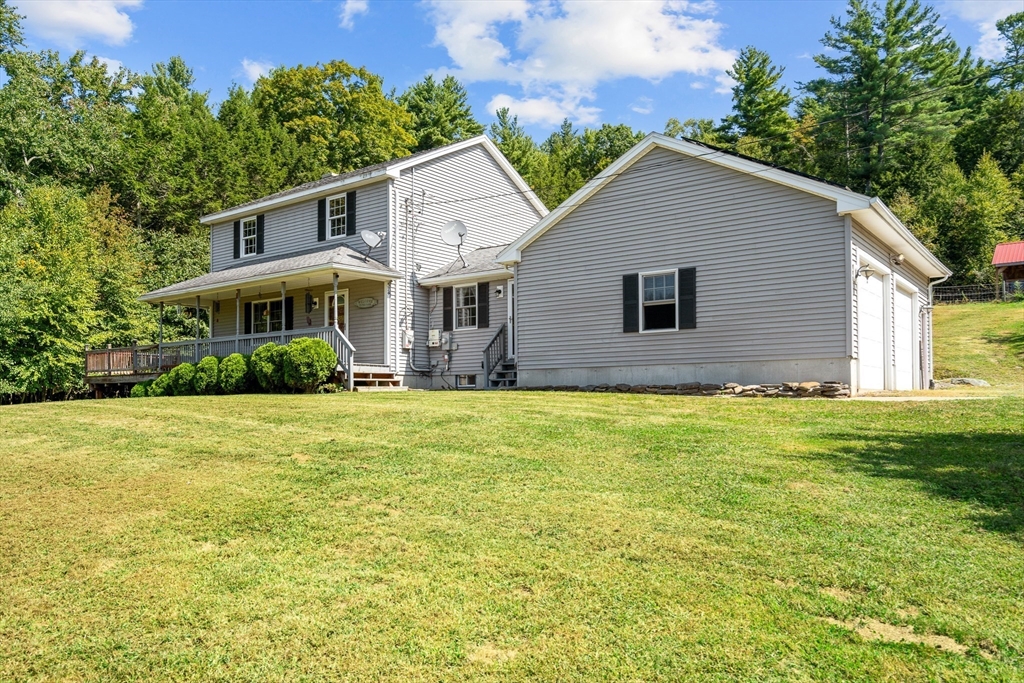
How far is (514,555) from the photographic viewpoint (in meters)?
5.19

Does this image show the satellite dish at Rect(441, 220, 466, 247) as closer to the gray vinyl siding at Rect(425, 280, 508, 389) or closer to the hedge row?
the gray vinyl siding at Rect(425, 280, 508, 389)

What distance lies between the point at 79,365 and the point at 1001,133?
175 ft

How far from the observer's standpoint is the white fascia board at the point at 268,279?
19156 mm

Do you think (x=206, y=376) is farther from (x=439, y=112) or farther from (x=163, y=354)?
(x=439, y=112)

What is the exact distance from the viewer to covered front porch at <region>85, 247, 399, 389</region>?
20000mm

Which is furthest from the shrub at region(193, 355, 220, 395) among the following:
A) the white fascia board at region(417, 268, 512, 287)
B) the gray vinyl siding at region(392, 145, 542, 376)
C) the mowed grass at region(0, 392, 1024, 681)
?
the mowed grass at region(0, 392, 1024, 681)

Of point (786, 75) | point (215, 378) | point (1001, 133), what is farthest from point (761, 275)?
point (1001, 133)

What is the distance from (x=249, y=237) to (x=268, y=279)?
230 inches

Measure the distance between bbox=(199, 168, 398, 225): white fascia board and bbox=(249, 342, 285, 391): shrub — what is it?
6.42m

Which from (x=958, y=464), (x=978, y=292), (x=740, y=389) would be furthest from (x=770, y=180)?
(x=978, y=292)

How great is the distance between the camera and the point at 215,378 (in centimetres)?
1864

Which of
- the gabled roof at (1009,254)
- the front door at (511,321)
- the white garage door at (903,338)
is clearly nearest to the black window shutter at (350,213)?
the front door at (511,321)

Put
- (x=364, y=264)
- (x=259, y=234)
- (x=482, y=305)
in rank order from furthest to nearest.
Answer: (x=259, y=234), (x=482, y=305), (x=364, y=264)

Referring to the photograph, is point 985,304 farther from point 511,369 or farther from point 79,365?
point 79,365
